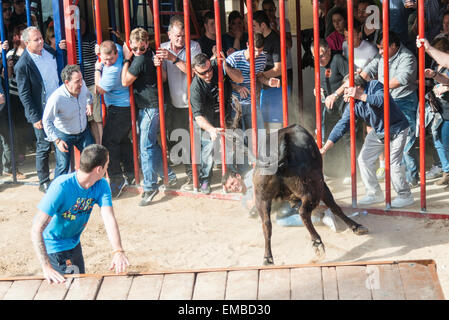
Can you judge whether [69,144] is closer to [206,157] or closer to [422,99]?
[206,157]

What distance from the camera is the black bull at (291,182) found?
6.39 metres

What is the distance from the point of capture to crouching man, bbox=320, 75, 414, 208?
739 centimetres

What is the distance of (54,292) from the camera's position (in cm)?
479

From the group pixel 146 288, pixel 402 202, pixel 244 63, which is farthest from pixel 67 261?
pixel 402 202

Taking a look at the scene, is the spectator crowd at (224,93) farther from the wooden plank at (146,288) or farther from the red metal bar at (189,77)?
the wooden plank at (146,288)

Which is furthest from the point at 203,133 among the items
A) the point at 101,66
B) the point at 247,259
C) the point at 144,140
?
the point at 247,259

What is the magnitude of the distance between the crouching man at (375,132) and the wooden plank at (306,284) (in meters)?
2.60

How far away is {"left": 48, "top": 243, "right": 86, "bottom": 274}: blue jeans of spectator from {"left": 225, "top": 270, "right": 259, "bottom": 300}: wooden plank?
113 cm

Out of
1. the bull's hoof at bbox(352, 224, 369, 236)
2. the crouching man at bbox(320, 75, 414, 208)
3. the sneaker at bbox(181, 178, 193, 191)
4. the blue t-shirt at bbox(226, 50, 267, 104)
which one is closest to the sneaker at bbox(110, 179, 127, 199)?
the sneaker at bbox(181, 178, 193, 191)

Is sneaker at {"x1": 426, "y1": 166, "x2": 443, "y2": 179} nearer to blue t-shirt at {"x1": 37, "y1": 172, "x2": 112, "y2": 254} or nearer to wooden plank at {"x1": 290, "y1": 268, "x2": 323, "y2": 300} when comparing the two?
wooden plank at {"x1": 290, "y1": 268, "x2": 323, "y2": 300}

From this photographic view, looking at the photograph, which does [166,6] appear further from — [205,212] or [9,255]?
[9,255]

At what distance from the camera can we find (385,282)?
470cm
